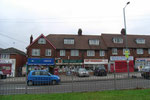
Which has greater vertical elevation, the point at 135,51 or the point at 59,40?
the point at 59,40

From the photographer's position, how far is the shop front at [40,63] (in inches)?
1043

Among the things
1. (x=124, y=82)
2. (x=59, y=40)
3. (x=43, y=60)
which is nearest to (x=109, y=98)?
(x=124, y=82)

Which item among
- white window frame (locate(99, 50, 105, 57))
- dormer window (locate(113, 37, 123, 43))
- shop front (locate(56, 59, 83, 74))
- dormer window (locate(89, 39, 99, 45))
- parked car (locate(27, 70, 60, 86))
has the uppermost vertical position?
dormer window (locate(113, 37, 123, 43))

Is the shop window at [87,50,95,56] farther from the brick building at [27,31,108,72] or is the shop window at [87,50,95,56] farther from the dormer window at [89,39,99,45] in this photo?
the dormer window at [89,39,99,45]

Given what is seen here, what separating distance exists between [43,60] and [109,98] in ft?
74.9

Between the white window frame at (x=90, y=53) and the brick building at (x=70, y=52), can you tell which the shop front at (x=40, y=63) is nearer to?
the brick building at (x=70, y=52)

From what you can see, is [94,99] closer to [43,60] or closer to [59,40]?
[43,60]

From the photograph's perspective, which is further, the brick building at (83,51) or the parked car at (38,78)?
the brick building at (83,51)

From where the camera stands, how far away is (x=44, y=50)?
1096 inches

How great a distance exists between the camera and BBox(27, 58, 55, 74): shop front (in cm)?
2648

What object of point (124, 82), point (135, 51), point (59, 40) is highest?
point (59, 40)

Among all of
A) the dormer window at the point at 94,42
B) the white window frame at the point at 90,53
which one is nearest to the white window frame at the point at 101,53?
the white window frame at the point at 90,53

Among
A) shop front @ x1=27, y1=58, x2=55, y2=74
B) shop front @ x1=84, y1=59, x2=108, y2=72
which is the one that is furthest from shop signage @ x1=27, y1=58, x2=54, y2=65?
shop front @ x1=84, y1=59, x2=108, y2=72

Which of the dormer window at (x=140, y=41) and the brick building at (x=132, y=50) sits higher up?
the dormer window at (x=140, y=41)
